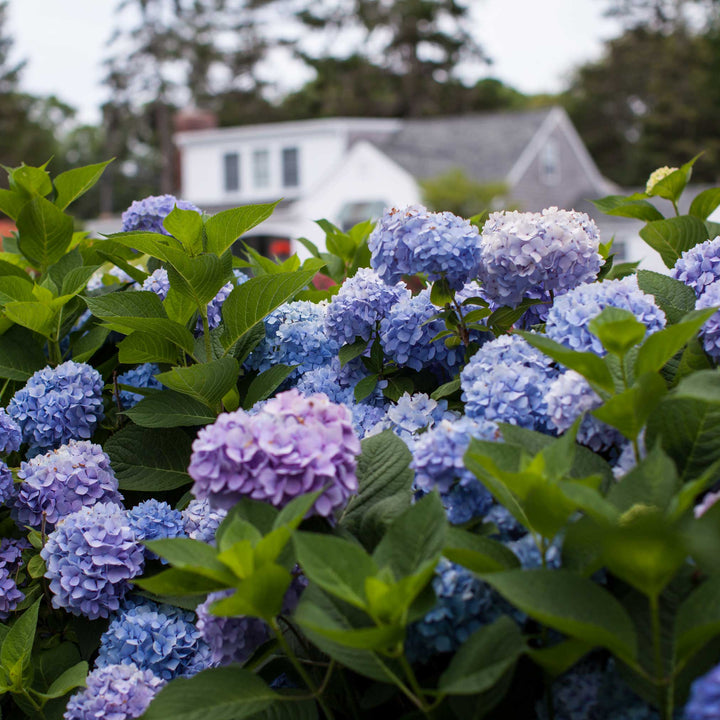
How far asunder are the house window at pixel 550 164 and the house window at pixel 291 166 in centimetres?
830

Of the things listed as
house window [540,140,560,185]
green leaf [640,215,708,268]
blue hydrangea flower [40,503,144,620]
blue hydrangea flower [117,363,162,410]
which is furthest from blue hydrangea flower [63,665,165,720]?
house window [540,140,560,185]

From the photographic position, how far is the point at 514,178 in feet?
90.9

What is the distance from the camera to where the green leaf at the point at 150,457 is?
1672 millimetres

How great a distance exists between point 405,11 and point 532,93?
17639mm

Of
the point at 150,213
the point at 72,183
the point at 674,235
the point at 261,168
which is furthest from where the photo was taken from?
the point at 261,168

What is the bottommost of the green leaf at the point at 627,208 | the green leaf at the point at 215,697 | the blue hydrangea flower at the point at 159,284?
the green leaf at the point at 215,697

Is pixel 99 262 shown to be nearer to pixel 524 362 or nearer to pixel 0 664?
pixel 0 664

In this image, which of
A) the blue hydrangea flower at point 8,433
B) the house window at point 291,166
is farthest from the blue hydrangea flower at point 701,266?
the house window at point 291,166

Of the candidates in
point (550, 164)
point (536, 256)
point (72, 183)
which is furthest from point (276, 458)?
point (550, 164)

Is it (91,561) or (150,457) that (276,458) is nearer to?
(91,561)

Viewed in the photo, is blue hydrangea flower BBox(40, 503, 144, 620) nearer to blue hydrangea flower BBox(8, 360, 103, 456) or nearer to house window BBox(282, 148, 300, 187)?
blue hydrangea flower BBox(8, 360, 103, 456)

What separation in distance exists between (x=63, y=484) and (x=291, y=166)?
28.8 metres

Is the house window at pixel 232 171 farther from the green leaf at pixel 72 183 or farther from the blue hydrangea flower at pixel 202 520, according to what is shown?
the blue hydrangea flower at pixel 202 520

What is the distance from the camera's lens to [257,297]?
1576mm
